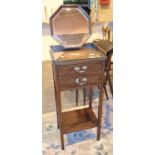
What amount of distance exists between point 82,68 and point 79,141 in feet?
2.20

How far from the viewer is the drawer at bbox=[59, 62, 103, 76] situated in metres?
1.36

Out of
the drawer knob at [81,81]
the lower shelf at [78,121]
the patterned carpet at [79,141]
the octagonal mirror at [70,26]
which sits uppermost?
the octagonal mirror at [70,26]

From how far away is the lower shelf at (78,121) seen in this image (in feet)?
5.48

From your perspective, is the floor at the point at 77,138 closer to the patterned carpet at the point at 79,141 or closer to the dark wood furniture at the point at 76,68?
the patterned carpet at the point at 79,141

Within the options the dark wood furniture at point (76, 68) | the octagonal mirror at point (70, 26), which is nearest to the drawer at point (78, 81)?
the dark wood furniture at point (76, 68)

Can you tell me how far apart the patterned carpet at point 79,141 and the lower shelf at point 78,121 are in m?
0.12

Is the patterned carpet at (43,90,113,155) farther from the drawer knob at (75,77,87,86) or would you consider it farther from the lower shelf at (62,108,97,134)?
the drawer knob at (75,77,87,86)

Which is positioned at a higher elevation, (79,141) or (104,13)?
(104,13)

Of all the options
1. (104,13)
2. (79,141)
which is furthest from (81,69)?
(104,13)

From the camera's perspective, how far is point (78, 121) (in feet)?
5.76

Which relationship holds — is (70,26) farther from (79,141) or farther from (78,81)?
(79,141)

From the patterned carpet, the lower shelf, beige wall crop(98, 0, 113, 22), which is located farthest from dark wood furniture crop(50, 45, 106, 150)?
beige wall crop(98, 0, 113, 22)
